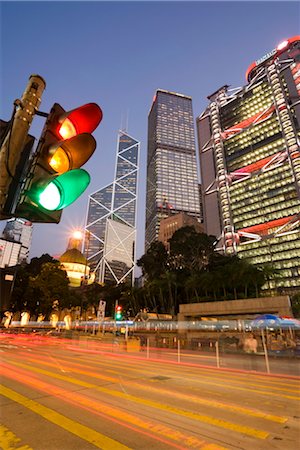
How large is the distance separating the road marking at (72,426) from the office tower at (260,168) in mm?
103880

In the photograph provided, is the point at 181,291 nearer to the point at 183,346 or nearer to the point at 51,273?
the point at 51,273

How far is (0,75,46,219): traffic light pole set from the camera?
2.25 m

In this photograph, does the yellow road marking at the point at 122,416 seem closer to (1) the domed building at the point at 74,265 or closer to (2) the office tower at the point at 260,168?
(1) the domed building at the point at 74,265

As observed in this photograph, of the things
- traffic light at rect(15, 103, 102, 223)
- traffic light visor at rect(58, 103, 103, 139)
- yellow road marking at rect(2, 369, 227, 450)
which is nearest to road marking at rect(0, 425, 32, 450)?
yellow road marking at rect(2, 369, 227, 450)

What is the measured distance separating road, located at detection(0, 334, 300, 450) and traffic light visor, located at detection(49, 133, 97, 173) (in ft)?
12.2

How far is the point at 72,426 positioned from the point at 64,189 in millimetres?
4084

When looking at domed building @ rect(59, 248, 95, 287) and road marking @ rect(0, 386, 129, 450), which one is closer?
road marking @ rect(0, 386, 129, 450)

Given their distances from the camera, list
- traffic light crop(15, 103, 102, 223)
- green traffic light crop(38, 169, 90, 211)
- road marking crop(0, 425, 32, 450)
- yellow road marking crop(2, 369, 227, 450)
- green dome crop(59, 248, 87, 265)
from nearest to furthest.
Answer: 1. traffic light crop(15, 103, 102, 223)
2. green traffic light crop(38, 169, 90, 211)
3. road marking crop(0, 425, 32, 450)
4. yellow road marking crop(2, 369, 227, 450)
5. green dome crop(59, 248, 87, 265)

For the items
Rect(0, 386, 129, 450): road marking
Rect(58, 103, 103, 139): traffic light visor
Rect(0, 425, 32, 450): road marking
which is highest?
Rect(58, 103, 103, 139): traffic light visor

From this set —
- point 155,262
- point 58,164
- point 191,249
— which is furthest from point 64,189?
point 155,262

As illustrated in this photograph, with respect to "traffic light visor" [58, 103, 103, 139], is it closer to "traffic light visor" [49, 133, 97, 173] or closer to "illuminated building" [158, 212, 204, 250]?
"traffic light visor" [49, 133, 97, 173]

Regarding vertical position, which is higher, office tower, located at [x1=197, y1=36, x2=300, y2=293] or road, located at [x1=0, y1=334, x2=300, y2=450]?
office tower, located at [x1=197, y1=36, x2=300, y2=293]

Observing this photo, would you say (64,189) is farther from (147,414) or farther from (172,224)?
(172,224)

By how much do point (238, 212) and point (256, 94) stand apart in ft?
226
